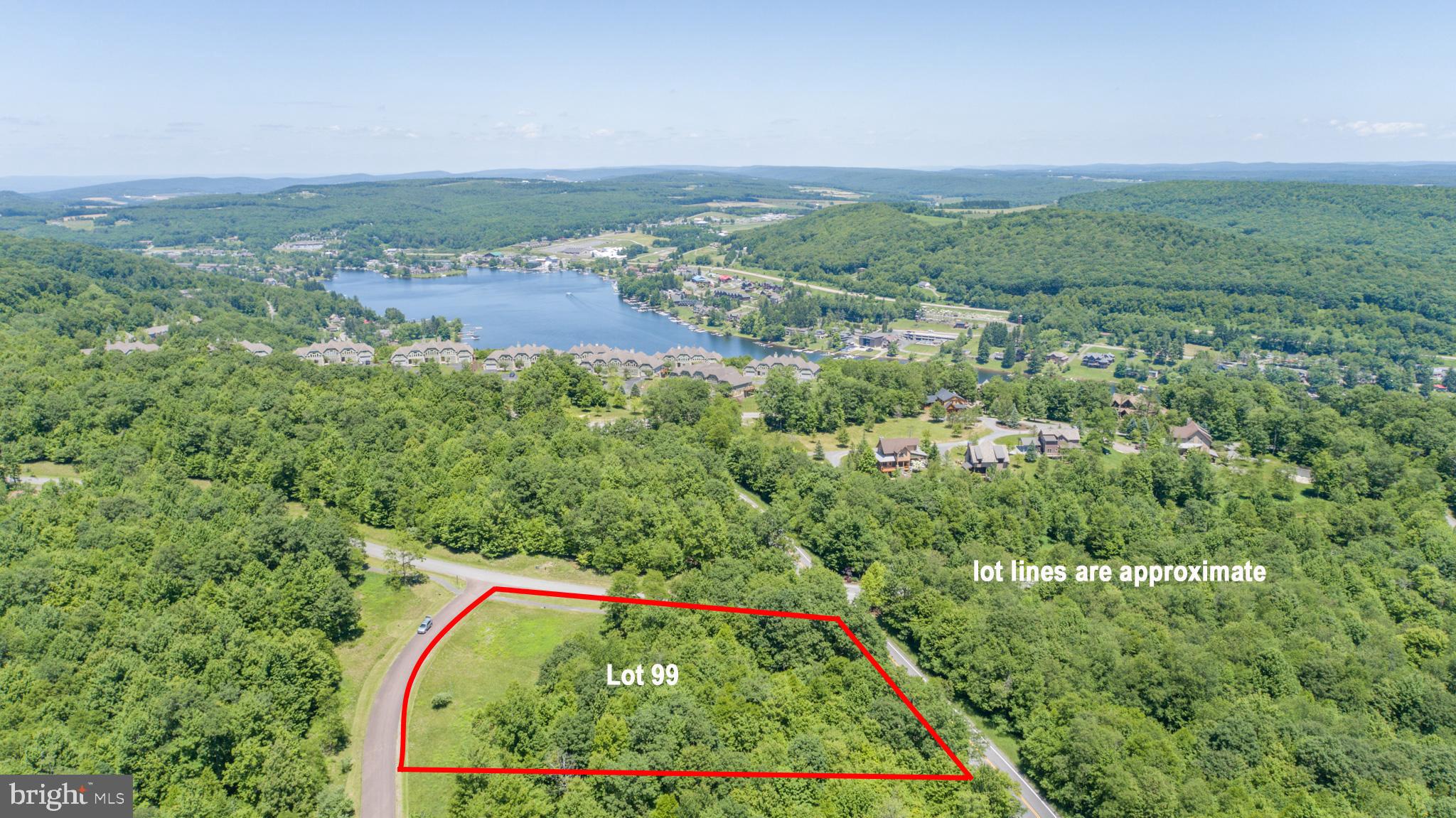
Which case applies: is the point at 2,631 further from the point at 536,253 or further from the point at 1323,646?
the point at 536,253

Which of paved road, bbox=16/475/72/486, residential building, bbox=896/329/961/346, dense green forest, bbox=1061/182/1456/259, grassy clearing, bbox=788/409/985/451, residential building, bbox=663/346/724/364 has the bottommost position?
grassy clearing, bbox=788/409/985/451

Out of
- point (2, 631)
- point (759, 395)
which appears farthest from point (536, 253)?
point (2, 631)

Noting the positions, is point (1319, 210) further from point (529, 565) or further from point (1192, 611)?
point (529, 565)

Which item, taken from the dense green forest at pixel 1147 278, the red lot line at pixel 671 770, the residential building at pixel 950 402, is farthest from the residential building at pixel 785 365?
the red lot line at pixel 671 770

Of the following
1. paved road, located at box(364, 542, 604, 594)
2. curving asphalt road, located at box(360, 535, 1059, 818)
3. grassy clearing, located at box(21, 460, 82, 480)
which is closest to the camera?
curving asphalt road, located at box(360, 535, 1059, 818)

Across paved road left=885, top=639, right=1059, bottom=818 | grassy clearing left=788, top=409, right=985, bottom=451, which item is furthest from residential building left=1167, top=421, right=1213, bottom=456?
paved road left=885, top=639, right=1059, bottom=818

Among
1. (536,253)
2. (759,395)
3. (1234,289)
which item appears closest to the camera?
(759,395)

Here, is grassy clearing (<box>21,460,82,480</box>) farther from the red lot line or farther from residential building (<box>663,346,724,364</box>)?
residential building (<box>663,346,724,364</box>)
